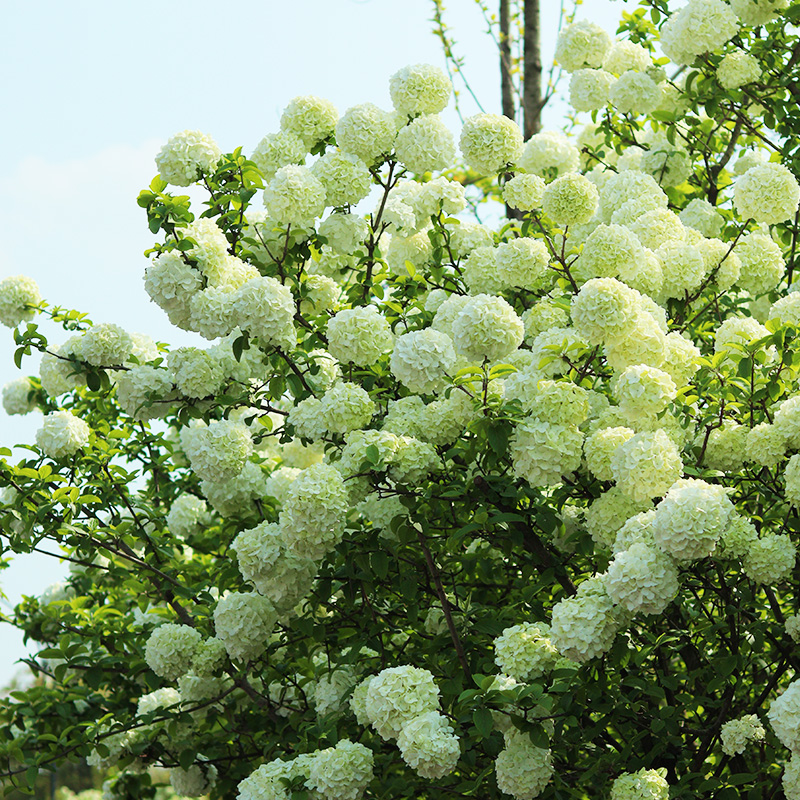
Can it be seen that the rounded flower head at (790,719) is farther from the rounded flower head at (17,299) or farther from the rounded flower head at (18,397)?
the rounded flower head at (18,397)

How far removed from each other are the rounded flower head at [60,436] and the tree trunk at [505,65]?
5252 mm

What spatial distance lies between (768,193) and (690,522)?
5.59 feet

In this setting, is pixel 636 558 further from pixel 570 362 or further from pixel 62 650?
pixel 62 650

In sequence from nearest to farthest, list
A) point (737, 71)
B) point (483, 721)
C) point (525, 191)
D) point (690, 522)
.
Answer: point (690, 522) < point (483, 721) < point (525, 191) < point (737, 71)

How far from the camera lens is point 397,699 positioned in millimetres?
2990

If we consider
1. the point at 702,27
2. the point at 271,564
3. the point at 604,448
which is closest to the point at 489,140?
the point at 702,27

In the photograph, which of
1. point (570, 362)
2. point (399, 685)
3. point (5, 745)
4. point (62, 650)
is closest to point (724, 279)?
point (570, 362)

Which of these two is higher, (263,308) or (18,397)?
(18,397)

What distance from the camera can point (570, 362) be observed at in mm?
3346

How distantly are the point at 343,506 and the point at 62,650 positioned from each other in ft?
7.59

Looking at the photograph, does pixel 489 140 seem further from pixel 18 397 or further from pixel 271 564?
pixel 18 397

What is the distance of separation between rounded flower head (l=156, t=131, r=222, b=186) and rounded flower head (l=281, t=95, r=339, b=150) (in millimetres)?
392

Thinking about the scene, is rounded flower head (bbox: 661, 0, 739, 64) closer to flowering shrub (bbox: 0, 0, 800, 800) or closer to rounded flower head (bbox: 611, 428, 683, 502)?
flowering shrub (bbox: 0, 0, 800, 800)

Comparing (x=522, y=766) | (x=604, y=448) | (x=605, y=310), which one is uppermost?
(x=605, y=310)
